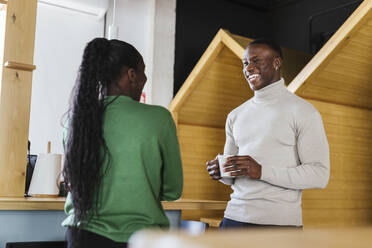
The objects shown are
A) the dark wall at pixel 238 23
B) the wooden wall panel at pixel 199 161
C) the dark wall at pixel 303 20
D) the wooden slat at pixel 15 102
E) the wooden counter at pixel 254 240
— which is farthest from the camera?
the dark wall at pixel 238 23

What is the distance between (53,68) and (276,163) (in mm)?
3151

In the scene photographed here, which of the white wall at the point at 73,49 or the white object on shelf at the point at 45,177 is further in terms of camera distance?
the white wall at the point at 73,49

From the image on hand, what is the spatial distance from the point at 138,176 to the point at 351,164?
6.49 ft

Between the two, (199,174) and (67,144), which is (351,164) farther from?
(67,144)

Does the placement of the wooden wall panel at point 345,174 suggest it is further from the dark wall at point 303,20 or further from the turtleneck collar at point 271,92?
the dark wall at point 303,20

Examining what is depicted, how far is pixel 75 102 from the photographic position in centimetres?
119

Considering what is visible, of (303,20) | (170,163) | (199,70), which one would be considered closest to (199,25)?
(303,20)

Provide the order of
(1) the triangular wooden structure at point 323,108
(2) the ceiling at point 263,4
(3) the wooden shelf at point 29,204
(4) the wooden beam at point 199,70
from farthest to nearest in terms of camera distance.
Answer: (2) the ceiling at point 263,4, (4) the wooden beam at point 199,70, (1) the triangular wooden structure at point 323,108, (3) the wooden shelf at point 29,204

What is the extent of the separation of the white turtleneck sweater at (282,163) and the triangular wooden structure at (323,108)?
816mm

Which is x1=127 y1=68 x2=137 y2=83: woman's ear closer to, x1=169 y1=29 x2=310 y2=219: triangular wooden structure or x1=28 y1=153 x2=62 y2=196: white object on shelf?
x1=28 y1=153 x2=62 y2=196: white object on shelf

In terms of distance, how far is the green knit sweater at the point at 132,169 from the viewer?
42.5 inches

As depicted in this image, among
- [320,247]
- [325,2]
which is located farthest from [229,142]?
[325,2]

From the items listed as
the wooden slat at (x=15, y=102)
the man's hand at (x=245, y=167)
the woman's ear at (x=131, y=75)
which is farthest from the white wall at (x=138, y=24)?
the woman's ear at (x=131, y=75)

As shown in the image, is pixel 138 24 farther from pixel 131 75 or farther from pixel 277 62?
pixel 131 75
